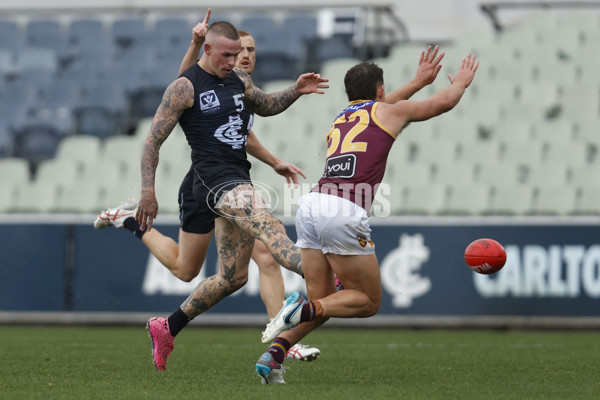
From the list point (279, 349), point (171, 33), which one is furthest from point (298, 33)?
point (279, 349)

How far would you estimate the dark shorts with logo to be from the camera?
6328mm

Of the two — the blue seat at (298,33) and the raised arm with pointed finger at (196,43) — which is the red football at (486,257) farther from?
the blue seat at (298,33)

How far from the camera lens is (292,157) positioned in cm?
1312

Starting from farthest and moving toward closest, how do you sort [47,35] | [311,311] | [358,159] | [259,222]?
[47,35] → [259,222] → [358,159] → [311,311]

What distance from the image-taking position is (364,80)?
5918 millimetres

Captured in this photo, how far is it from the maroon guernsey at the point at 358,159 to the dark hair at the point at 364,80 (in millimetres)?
120

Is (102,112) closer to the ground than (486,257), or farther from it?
farther from it

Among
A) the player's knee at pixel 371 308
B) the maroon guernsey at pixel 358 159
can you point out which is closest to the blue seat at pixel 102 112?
the maroon guernsey at pixel 358 159

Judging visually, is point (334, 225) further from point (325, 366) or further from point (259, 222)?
point (325, 366)

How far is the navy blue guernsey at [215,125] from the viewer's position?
6.44 meters

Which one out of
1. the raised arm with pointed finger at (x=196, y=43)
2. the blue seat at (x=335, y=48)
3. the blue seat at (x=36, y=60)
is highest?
the blue seat at (x=335, y=48)

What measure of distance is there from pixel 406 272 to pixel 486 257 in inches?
155

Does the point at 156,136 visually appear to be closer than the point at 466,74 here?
No

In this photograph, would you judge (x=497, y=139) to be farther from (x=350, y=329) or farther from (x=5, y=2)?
(x=5, y=2)
